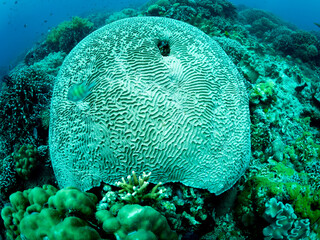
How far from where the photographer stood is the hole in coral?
11.6 ft

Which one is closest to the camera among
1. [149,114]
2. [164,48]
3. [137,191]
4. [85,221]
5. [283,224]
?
[85,221]

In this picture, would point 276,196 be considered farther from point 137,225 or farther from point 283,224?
point 137,225

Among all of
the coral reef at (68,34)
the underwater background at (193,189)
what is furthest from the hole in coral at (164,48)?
the coral reef at (68,34)

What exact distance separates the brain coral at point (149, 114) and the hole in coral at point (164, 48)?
5 centimetres

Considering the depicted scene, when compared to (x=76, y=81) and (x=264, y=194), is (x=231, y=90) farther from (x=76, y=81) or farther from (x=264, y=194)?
(x=76, y=81)

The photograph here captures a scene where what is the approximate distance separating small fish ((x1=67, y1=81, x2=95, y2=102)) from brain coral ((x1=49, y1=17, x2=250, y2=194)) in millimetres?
15

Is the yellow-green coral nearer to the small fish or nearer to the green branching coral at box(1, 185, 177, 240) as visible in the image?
the green branching coral at box(1, 185, 177, 240)

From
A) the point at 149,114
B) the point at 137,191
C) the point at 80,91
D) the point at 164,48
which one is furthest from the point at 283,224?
the point at 80,91

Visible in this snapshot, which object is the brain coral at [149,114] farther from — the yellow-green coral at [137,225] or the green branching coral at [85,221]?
the yellow-green coral at [137,225]

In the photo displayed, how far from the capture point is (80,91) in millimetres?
3137

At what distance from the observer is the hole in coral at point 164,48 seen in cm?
354

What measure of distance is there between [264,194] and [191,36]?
9.78 feet

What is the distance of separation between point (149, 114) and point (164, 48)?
57.2 inches

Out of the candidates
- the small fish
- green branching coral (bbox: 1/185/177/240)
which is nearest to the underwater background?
green branching coral (bbox: 1/185/177/240)
